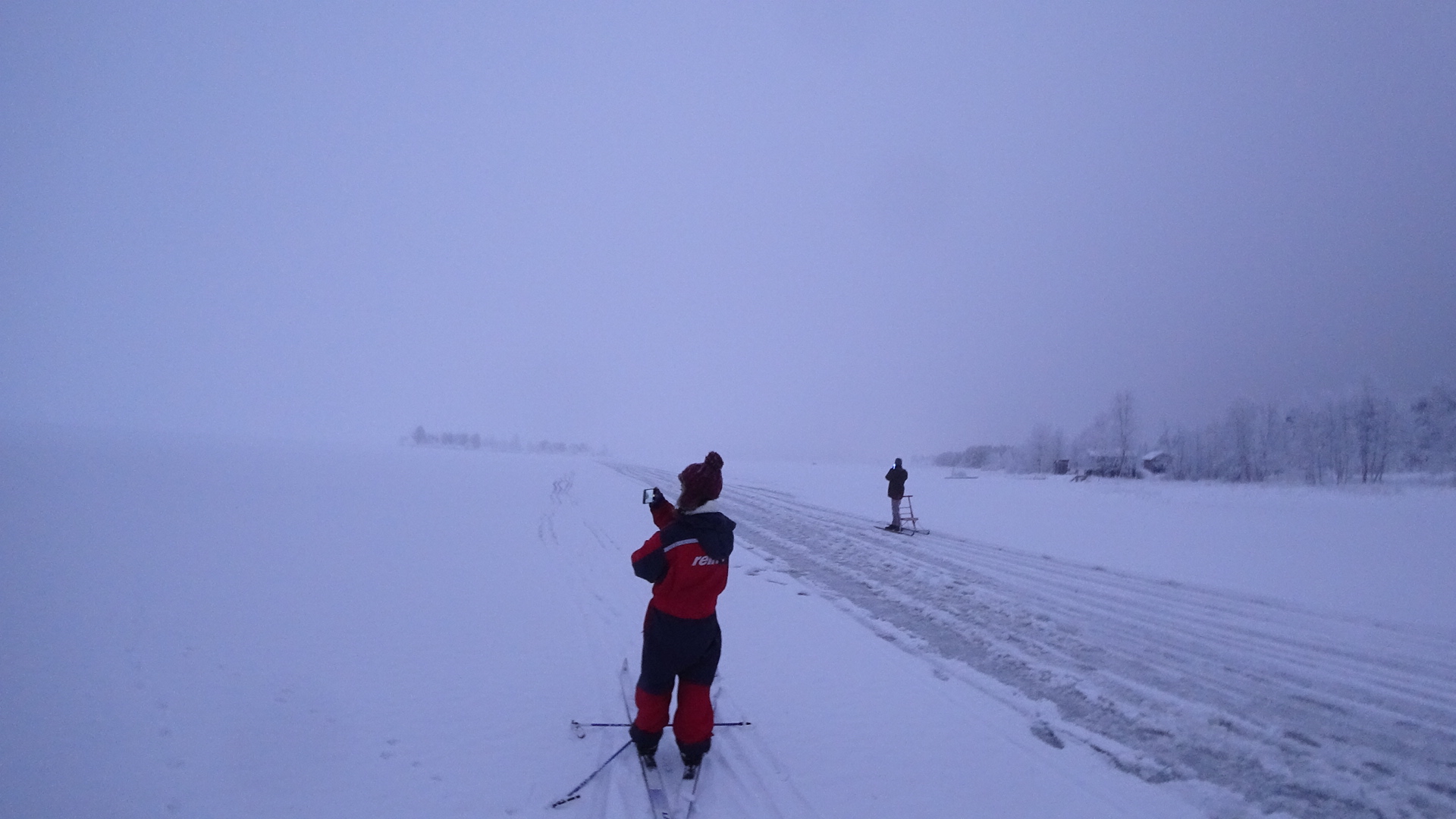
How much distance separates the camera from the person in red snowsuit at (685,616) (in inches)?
153

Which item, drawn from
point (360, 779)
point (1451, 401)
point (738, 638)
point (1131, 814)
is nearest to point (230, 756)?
point (360, 779)

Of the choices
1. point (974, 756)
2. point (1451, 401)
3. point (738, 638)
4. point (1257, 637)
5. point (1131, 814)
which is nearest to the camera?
point (1131, 814)

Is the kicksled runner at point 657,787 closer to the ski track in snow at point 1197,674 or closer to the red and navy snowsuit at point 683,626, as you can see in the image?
the red and navy snowsuit at point 683,626

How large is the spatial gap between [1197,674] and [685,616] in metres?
5.60

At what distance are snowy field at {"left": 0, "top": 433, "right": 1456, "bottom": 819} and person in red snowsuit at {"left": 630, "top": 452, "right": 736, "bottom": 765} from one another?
1.23 feet

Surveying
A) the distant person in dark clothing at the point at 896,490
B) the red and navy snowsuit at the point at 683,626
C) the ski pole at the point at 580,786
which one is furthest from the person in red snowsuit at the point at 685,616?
the distant person in dark clothing at the point at 896,490

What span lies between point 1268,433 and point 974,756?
2891 inches

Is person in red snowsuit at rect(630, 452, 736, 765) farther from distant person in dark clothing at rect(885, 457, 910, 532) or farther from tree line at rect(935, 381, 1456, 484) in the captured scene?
tree line at rect(935, 381, 1456, 484)

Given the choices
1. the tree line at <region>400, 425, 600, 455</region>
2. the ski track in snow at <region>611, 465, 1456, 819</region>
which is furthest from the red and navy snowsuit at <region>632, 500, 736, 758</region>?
the tree line at <region>400, 425, 600, 455</region>

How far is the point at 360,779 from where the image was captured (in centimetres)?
403

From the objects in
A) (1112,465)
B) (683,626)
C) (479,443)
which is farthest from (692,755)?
(479,443)

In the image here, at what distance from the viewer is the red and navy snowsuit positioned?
390 cm

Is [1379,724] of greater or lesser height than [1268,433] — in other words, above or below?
below

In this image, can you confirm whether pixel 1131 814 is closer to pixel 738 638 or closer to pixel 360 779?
pixel 738 638
